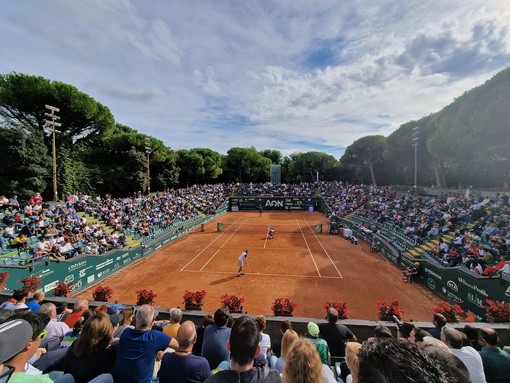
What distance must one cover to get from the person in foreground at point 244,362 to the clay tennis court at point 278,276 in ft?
29.0

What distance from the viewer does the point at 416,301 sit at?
38.7 ft

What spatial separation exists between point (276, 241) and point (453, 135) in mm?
19320

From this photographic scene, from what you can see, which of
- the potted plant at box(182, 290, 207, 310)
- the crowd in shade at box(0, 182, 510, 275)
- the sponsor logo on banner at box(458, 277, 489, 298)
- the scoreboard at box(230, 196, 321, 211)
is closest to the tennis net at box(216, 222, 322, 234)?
the crowd in shade at box(0, 182, 510, 275)

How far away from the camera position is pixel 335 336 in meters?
5.29

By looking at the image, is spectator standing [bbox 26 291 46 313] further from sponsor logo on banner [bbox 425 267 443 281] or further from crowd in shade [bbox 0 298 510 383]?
sponsor logo on banner [bbox 425 267 443 281]

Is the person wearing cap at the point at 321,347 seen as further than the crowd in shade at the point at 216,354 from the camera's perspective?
Yes

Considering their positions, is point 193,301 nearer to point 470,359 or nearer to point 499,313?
point 470,359

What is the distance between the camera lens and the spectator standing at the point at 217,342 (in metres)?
3.95

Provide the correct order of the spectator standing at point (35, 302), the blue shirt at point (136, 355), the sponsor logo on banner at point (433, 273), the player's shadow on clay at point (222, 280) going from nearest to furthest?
1. the blue shirt at point (136, 355)
2. the spectator standing at point (35, 302)
3. the sponsor logo on banner at point (433, 273)
4. the player's shadow on clay at point (222, 280)

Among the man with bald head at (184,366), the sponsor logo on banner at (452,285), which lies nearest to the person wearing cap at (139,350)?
the man with bald head at (184,366)

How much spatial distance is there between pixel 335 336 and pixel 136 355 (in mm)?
4034

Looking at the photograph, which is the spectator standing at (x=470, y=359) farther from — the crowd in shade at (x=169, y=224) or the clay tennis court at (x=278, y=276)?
the crowd in shade at (x=169, y=224)

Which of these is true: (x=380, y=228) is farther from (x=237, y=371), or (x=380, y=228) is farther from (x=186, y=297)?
(x=237, y=371)

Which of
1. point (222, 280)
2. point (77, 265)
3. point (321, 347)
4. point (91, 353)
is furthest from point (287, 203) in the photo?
point (91, 353)
